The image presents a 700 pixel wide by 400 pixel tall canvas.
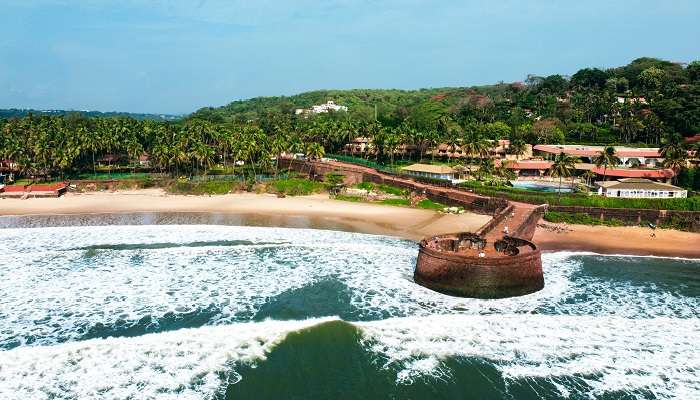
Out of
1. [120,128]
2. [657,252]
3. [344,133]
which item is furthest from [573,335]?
[120,128]

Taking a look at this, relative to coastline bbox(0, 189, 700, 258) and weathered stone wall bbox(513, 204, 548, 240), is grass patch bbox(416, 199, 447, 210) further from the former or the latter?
weathered stone wall bbox(513, 204, 548, 240)

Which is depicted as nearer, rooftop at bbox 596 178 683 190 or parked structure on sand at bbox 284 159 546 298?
parked structure on sand at bbox 284 159 546 298

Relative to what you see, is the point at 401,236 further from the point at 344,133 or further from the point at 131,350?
the point at 344,133

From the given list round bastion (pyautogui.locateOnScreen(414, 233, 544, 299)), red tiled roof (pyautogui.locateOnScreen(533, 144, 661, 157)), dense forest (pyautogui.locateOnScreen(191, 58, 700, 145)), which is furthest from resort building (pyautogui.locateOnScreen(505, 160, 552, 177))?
round bastion (pyautogui.locateOnScreen(414, 233, 544, 299))

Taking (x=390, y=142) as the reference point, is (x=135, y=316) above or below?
below

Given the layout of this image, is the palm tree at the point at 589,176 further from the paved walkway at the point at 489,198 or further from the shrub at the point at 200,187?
the shrub at the point at 200,187

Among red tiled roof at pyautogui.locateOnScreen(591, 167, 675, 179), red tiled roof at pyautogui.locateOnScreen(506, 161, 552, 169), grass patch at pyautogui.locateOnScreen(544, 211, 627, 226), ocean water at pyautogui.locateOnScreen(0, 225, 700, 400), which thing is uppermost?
red tiled roof at pyautogui.locateOnScreen(506, 161, 552, 169)

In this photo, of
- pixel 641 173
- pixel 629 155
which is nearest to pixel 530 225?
pixel 641 173
